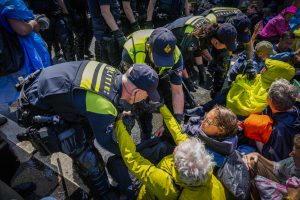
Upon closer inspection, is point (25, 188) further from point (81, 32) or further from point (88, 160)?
point (81, 32)

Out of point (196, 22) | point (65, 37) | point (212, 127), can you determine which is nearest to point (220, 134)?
point (212, 127)

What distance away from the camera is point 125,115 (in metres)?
2.16

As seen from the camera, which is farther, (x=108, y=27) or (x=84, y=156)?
(x=108, y=27)

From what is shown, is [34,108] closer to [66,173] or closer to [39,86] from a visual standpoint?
[39,86]

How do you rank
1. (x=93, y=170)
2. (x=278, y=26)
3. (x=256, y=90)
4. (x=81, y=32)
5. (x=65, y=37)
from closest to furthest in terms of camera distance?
(x=93, y=170) → (x=256, y=90) → (x=65, y=37) → (x=81, y=32) → (x=278, y=26)

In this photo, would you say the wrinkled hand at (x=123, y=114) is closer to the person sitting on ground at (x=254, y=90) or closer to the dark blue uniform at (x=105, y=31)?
the person sitting on ground at (x=254, y=90)

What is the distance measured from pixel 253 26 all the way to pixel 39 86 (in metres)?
5.21

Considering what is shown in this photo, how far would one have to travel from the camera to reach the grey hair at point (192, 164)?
1.69 m

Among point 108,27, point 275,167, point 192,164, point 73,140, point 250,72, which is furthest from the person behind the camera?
point 108,27

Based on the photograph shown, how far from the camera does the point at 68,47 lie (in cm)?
461

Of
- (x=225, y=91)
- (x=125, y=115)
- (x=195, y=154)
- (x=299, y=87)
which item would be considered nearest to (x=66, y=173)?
(x=125, y=115)

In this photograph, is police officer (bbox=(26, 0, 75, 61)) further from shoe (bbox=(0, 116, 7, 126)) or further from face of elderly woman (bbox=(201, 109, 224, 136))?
face of elderly woman (bbox=(201, 109, 224, 136))

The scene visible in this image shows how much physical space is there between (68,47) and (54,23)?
447mm

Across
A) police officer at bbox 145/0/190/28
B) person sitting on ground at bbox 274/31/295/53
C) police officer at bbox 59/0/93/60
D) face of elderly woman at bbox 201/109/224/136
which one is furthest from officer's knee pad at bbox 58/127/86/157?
person sitting on ground at bbox 274/31/295/53
